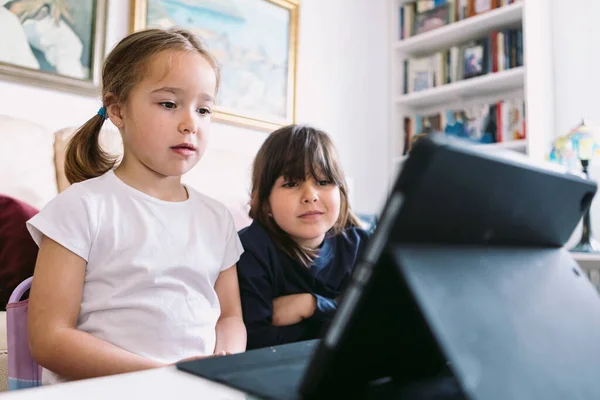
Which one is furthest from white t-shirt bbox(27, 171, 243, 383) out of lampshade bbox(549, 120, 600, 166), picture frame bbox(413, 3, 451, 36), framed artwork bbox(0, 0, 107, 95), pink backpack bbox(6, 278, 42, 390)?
picture frame bbox(413, 3, 451, 36)

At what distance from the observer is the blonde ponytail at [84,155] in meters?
1.00

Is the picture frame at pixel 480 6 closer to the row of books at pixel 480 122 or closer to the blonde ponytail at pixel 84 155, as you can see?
the row of books at pixel 480 122

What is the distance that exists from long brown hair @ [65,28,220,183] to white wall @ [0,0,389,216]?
1589 mm

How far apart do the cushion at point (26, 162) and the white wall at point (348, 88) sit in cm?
98

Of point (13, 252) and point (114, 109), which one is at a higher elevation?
point (114, 109)

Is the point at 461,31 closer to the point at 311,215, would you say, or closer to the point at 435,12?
the point at 435,12

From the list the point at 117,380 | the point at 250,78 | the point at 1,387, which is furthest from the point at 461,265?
the point at 250,78

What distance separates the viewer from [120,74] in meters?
0.91

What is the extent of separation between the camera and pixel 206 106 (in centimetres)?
92

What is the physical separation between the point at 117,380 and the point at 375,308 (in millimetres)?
232

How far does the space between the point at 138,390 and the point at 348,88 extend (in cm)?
311

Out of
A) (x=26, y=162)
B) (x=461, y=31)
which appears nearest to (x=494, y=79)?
Answer: (x=461, y=31)

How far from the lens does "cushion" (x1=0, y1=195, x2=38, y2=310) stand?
3.98 ft

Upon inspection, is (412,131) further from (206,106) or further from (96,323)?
(96,323)
